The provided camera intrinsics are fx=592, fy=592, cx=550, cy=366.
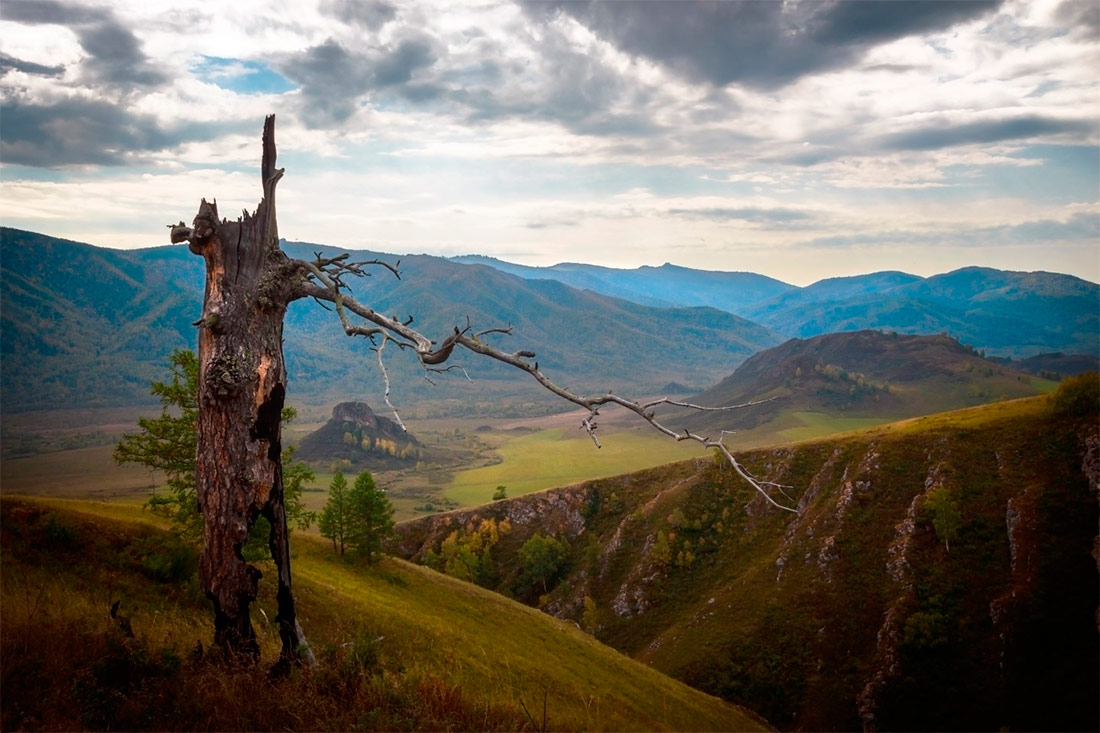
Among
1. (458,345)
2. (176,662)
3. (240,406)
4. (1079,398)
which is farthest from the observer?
(1079,398)

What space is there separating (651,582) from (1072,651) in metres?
51.8

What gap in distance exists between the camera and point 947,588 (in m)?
73.3

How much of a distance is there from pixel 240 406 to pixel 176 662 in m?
3.65

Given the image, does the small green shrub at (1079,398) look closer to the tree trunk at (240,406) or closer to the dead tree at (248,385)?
the dead tree at (248,385)

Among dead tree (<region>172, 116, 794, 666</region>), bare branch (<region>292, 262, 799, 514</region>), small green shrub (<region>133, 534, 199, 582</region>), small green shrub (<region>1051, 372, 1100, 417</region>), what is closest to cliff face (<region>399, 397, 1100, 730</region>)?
small green shrub (<region>1051, 372, 1100, 417</region>)

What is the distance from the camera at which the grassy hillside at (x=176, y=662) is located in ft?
24.7

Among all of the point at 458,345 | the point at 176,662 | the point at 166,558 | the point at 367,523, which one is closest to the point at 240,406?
the point at 458,345

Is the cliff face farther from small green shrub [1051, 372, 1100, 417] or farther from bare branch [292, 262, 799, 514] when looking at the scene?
bare branch [292, 262, 799, 514]

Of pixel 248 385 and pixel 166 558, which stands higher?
pixel 248 385

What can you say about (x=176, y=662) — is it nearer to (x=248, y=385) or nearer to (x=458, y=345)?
(x=248, y=385)

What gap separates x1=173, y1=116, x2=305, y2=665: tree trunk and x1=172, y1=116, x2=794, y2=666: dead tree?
0.01 meters

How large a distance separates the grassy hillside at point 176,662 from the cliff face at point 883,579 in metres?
48.2

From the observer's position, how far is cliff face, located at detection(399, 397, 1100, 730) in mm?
65875

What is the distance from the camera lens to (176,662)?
8.27 m
